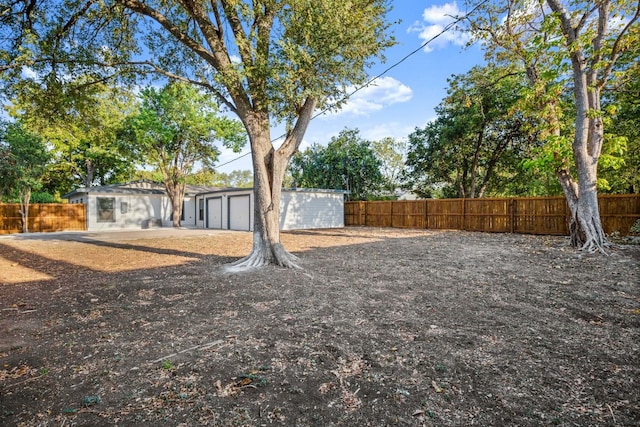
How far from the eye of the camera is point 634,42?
796 centimetres

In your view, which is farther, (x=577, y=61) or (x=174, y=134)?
(x=174, y=134)

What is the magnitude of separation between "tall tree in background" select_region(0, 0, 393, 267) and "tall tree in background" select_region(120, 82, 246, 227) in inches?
470

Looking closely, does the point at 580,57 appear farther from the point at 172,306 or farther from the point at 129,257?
the point at 129,257

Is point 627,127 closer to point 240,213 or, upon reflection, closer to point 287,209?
point 287,209

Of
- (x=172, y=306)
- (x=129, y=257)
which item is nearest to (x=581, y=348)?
(x=172, y=306)

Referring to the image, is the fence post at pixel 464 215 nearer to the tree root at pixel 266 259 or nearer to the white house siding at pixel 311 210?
the white house siding at pixel 311 210

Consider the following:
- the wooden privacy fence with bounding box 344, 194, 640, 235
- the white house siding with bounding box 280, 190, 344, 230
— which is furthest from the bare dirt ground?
the white house siding with bounding box 280, 190, 344, 230

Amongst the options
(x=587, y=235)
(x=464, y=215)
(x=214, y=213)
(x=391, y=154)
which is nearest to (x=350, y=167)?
(x=391, y=154)

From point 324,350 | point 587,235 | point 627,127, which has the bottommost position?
point 324,350

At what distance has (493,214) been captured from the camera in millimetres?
14688

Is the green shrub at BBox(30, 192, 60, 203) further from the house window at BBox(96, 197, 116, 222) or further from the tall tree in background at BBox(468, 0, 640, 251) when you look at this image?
the tall tree in background at BBox(468, 0, 640, 251)

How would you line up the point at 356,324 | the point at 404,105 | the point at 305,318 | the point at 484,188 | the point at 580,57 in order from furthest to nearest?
1. the point at 484,188
2. the point at 404,105
3. the point at 580,57
4. the point at 305,318
5. the point at 356,324

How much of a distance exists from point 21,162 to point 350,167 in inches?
744

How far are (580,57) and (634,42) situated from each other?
105 cm
